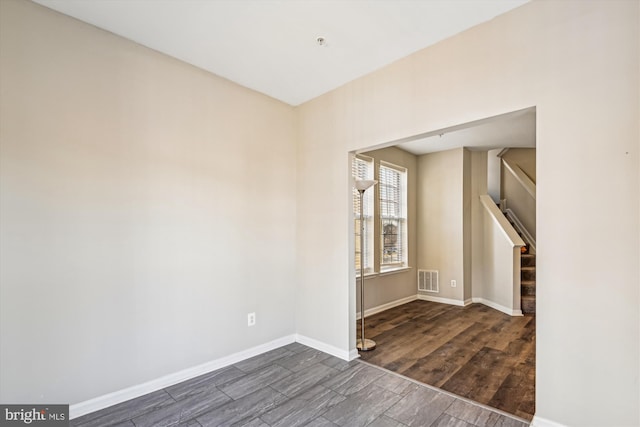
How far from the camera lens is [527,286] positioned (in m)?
4.98

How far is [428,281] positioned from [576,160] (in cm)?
419

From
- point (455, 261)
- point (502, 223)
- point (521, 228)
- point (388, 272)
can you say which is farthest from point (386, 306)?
point (521, 228)

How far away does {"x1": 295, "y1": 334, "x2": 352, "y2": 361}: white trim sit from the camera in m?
3.11

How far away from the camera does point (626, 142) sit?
170cm

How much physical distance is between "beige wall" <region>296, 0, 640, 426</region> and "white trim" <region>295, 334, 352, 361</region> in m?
1.64

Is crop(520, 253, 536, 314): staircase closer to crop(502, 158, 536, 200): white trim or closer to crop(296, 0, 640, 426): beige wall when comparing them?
crop(502, 158, 536, 200): white trim

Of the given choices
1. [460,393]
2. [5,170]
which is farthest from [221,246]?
[460,393]

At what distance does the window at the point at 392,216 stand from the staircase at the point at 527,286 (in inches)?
73.9

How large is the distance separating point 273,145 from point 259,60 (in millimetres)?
959

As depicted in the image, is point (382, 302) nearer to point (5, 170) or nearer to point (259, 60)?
point (259, 60)

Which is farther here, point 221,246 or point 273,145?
point 273,145

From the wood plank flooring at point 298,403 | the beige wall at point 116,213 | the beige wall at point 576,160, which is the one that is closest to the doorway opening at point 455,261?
the wood plank flooring at point 298,403

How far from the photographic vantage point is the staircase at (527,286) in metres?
4.77

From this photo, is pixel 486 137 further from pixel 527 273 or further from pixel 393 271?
pixel 393 271
